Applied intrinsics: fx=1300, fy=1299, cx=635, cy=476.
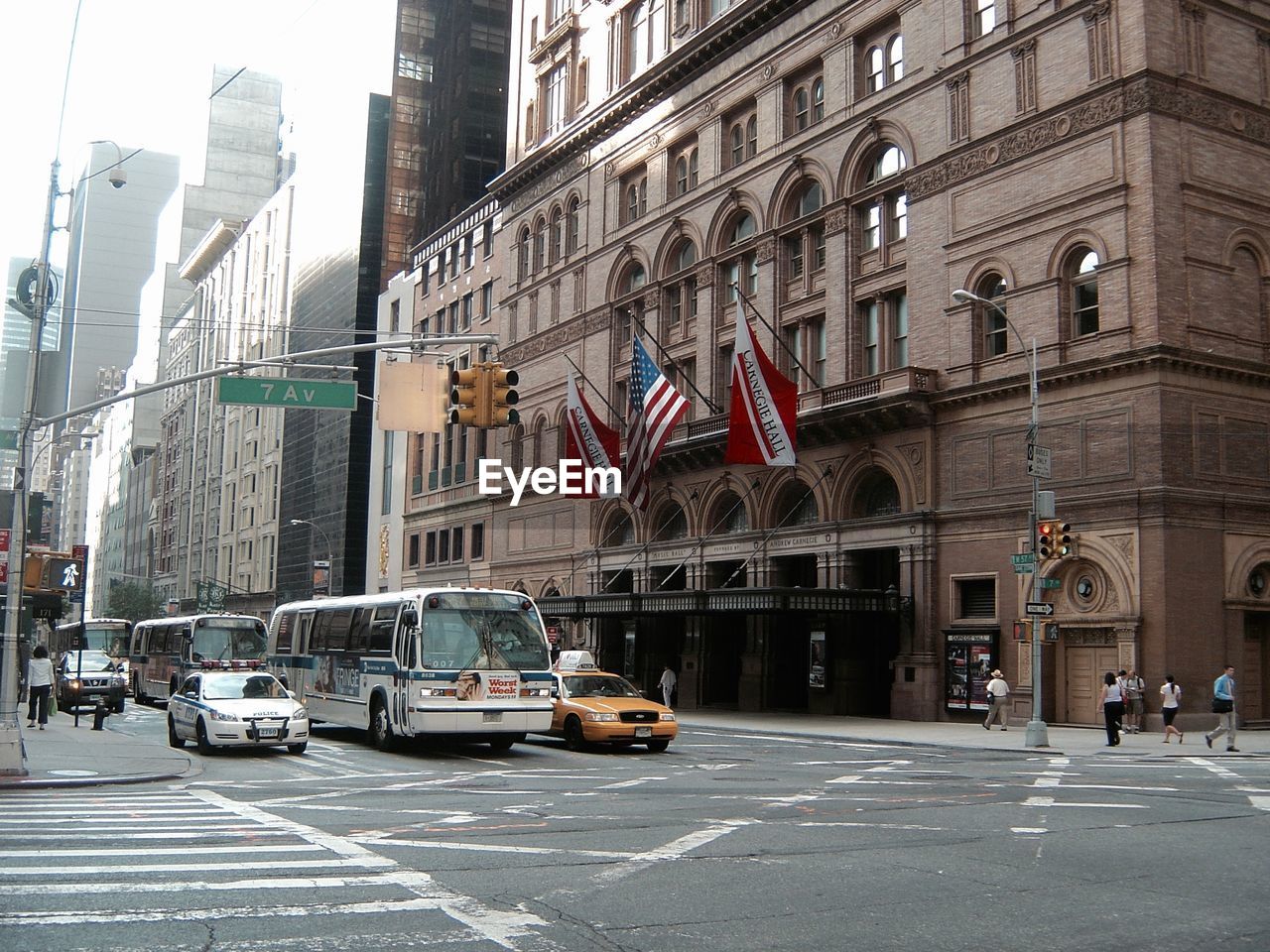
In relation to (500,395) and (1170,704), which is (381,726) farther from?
(1170,704)

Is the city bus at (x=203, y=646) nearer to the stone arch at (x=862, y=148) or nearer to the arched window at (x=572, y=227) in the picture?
the stone arch at (x=862, y=148)

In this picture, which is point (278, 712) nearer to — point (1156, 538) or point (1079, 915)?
point (1079, 915)

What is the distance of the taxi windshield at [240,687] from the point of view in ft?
80.7

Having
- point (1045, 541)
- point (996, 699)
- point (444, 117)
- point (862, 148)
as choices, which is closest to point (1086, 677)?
point (996, 699)

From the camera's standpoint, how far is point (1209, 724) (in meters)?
32.8

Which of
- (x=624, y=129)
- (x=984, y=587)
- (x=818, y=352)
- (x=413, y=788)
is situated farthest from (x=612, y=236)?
(x=413, y=788)

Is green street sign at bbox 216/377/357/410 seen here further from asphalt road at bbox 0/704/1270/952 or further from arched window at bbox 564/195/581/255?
arched window at bbox 564/195/581/255

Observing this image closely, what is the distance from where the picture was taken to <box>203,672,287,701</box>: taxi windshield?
80.7 ft

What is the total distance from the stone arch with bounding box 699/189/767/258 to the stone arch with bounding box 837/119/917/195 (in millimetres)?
4759

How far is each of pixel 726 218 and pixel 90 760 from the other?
112 feet

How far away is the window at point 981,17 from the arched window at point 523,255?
1210 inches

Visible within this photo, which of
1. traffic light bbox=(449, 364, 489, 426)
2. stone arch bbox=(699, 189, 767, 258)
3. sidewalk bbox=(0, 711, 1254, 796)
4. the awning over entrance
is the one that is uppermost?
stone arch bbox=(699, 189, 767, 258)

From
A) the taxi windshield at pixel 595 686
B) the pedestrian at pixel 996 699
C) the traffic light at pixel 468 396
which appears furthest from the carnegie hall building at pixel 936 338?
the traffic light at pixel 468 396

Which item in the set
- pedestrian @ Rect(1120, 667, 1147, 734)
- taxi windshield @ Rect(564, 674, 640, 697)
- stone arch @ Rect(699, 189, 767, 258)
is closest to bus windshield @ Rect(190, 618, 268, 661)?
taxi windshield @ Rect(564, 674, 640, 697)
